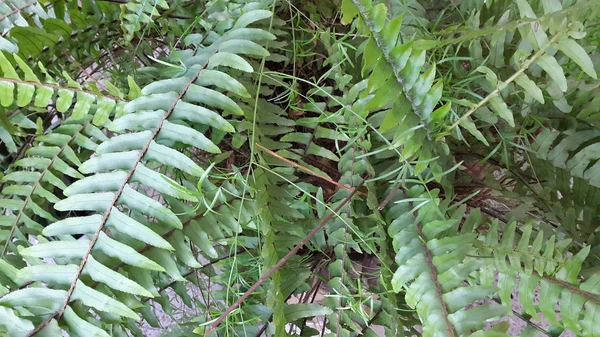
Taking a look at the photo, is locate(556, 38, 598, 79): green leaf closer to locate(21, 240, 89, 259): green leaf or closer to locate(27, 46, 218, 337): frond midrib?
locate(27, 46, 218, 337): frond midrib

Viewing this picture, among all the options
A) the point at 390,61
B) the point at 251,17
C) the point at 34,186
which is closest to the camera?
the point at 390,61

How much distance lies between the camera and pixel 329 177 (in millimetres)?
489

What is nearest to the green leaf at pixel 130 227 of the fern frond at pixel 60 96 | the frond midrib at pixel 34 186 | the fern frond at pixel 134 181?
the fern frond at pixel 134 181

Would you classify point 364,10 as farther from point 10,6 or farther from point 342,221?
point 10,6

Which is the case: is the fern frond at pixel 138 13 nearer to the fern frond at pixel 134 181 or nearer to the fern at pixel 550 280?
the fern frond at pixel 134 181

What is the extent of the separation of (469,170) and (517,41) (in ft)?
0.70

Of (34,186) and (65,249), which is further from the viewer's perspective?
(34,186)

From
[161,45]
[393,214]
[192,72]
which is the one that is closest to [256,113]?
[192,72]

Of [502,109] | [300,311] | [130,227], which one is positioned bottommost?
[300,311]

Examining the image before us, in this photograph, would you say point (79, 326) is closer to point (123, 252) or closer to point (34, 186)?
point (123, 252)

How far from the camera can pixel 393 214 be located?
466 mm

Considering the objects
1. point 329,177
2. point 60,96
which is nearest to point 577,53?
point 329,177

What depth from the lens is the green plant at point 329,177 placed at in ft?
1.19

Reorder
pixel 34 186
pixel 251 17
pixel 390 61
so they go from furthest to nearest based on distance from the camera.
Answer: pixel 34 186
pixel 251 17
pixel 390 61
